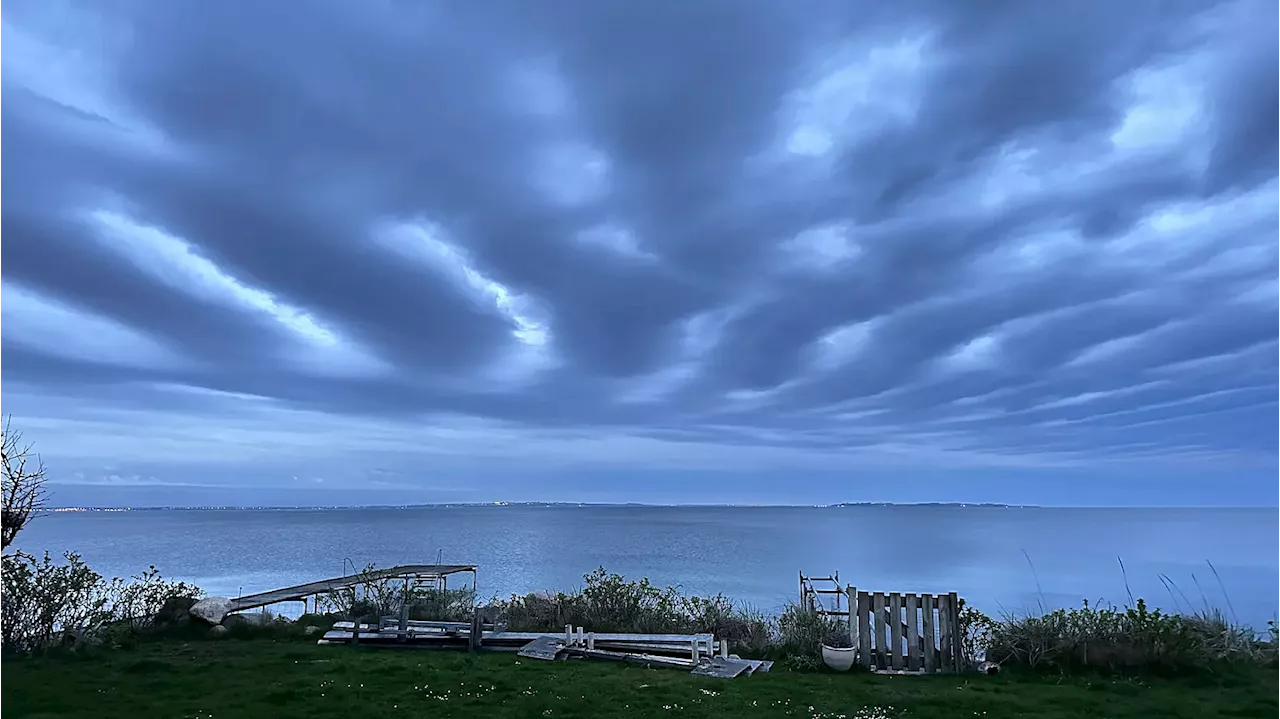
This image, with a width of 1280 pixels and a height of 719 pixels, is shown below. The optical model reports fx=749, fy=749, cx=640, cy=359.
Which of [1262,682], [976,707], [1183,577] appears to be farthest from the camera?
[1183,577]

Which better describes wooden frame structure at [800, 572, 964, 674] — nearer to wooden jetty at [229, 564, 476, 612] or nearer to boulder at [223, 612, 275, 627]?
wooden jetty at [229, 564, 476, 612]

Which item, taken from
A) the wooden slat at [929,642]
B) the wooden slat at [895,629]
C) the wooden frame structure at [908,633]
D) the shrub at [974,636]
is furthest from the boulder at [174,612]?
the shrub at [974,636]

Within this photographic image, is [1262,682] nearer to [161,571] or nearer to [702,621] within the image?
[702,621]

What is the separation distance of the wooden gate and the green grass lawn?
662 mm

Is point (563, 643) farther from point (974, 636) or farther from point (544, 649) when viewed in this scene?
point (974, 636)

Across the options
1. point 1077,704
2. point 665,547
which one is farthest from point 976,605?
point 665,547

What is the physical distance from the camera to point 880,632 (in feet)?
44.0

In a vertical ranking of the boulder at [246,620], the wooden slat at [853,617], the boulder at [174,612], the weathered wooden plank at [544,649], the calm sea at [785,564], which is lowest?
the calm sea at [785,564]

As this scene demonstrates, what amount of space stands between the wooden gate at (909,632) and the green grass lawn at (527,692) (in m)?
0.66

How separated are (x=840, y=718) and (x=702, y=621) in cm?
697

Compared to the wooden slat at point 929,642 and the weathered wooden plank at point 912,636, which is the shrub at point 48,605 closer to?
the weathered wooden plank at point 912,636

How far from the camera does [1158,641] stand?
12734mm

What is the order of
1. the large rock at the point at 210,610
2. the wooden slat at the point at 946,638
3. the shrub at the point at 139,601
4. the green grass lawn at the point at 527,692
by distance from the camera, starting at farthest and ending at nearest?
the large rock at the point at 210,610
the shrub at the point at 139,601
the wooden slat at the point at 946,638
the green grass lawn at the point at 527,692

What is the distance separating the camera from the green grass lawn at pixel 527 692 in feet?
32.9
